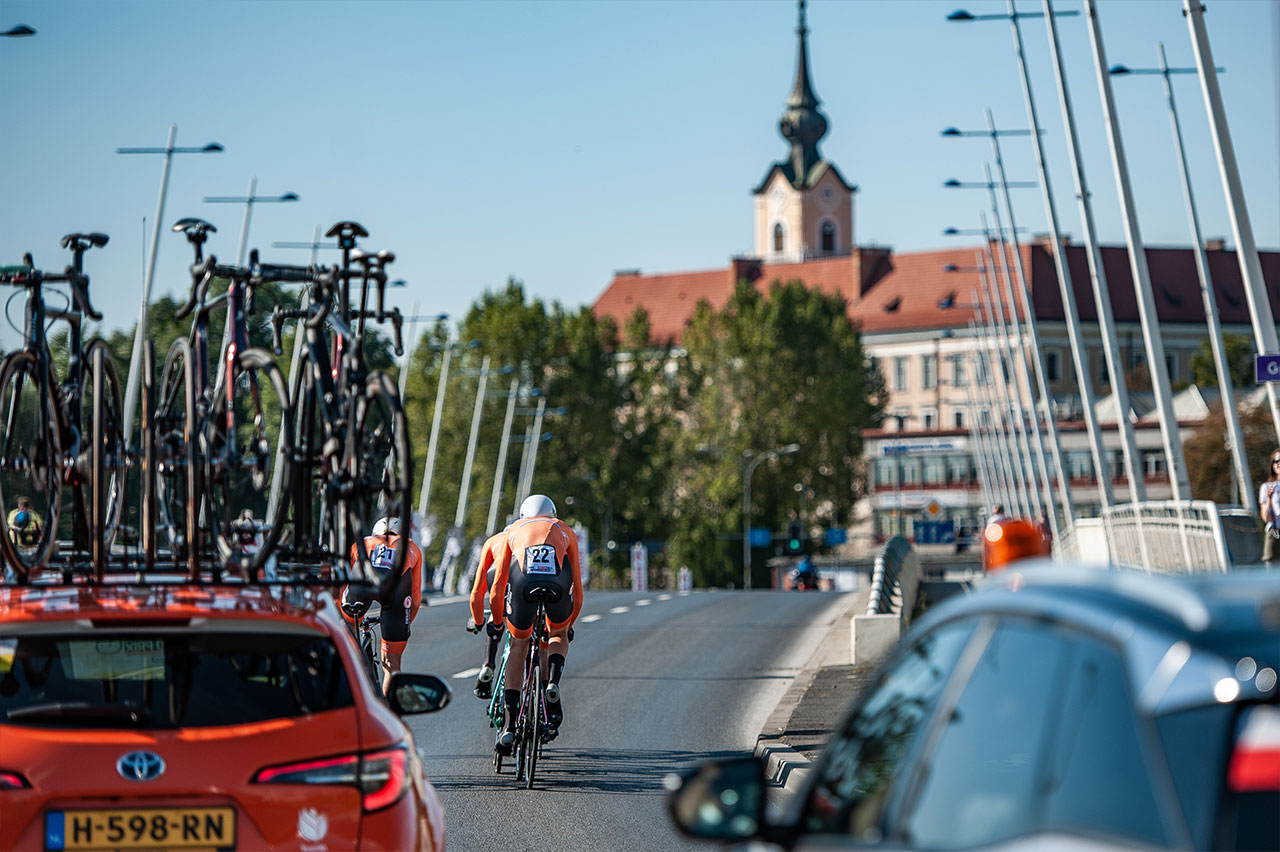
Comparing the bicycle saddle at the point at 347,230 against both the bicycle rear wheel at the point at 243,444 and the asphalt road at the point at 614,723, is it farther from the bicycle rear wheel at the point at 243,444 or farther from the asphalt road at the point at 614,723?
the asphalt road at the point at 614,723

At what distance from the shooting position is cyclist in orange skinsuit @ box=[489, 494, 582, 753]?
12781mm

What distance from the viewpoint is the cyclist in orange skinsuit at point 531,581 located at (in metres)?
12.8

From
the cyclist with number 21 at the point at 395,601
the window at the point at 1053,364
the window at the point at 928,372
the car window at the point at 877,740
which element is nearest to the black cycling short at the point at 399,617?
the cyclist with number 21 at the point at 395,601

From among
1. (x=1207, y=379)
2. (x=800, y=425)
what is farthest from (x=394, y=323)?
(x=1207, y=379)

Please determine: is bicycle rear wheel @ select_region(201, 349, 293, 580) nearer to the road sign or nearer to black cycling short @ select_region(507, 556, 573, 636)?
black cycling short @ select_region(507, 556, 573, 636)

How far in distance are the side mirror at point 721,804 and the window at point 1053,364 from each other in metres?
147

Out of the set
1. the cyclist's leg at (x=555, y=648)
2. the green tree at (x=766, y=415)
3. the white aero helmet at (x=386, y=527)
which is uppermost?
the green tree at (x=766, y=415)

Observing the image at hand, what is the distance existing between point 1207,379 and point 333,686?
130 metres

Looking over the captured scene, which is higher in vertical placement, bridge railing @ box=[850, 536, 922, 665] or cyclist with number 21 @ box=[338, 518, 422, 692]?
bridge railing @ box=[850, 536, 922, 665]

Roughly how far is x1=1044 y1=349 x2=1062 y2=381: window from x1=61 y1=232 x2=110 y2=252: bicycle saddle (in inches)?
5576

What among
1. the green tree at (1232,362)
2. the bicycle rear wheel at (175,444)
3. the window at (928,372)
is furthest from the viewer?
the window at (928,372)

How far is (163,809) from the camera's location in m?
5.43

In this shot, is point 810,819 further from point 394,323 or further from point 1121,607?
point 394,323

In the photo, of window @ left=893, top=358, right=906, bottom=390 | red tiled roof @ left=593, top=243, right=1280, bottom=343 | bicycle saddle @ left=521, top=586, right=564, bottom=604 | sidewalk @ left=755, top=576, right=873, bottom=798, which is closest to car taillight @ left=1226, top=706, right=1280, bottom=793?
sidewalk @ left=755, top=576, right=873, bottom=798
